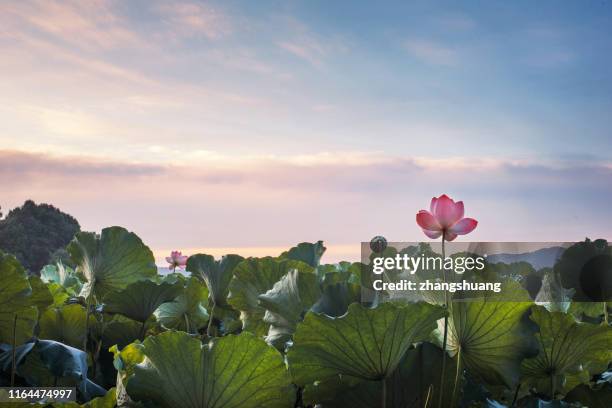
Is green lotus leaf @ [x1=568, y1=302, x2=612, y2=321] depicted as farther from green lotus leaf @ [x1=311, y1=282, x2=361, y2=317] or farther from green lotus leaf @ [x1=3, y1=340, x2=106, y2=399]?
green lotus leaf @ [x1=3, y1=340, x2=106, y2=399]

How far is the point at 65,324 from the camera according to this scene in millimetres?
2326

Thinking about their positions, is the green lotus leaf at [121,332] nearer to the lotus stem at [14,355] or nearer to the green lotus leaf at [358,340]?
the lotus stem at [14,355]

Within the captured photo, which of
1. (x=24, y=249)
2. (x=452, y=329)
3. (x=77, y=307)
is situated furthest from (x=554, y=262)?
(x=24, y=249)

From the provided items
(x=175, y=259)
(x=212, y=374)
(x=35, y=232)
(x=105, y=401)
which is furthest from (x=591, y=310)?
(x=35, y=232)

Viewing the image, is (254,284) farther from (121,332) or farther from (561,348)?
(561,348)

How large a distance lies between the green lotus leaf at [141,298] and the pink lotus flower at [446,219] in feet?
2.92

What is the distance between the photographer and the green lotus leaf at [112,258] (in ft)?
8.49

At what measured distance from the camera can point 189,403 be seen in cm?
139

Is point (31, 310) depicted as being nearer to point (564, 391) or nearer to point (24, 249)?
point (564, 391)

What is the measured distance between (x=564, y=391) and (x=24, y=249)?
3967cm

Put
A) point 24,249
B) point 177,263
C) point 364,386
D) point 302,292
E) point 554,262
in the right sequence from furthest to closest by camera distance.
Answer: point 24,249 < point 177,263 < point 554,262 < point 302,292 < point 364,386

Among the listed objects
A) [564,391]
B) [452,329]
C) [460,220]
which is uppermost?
[460,220]

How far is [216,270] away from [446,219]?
100 centimetres

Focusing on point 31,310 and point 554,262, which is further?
point 554,262
